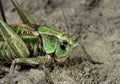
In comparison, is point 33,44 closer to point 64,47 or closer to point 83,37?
point 64,47

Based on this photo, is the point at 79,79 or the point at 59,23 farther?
the point at 59,23

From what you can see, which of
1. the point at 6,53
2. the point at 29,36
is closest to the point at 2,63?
the point at 6,53

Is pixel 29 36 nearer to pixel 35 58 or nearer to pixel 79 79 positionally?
pixel 35 58

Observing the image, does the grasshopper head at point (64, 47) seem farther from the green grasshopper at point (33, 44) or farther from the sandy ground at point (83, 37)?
the sandy ground at point (83, 37)

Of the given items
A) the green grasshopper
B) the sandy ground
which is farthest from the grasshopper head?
the sandy ground

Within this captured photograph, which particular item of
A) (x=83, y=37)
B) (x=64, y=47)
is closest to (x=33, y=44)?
(x=64, y=47)

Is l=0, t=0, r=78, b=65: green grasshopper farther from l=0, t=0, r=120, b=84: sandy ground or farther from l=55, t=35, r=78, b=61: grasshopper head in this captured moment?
l=0, t=0, r=120, b=84: sandy ground

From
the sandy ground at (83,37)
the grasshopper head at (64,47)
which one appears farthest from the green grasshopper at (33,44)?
the sandy ground at (83,37)
